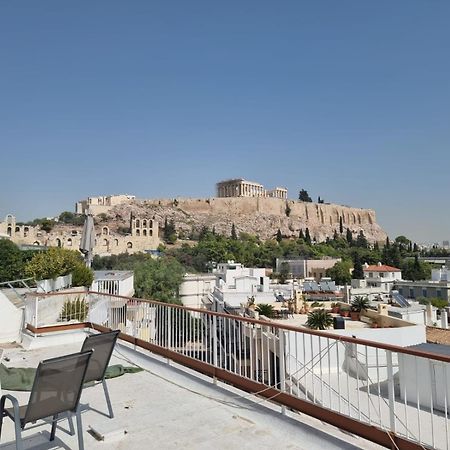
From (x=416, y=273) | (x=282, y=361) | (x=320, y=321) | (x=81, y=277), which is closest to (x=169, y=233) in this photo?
(x=416, y=273)

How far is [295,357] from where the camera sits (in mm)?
4758

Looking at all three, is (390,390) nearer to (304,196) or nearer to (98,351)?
(98,351)

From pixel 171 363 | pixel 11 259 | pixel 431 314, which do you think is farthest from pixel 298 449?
pixel 431 314

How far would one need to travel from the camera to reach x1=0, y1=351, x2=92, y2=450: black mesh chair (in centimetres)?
217

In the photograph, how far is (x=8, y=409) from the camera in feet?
7.69

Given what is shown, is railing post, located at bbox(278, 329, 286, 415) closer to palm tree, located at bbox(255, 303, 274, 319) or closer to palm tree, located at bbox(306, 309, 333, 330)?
palm tree, located at bbox(306, 309, 333, 330)

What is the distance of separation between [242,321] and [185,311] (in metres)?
1.30

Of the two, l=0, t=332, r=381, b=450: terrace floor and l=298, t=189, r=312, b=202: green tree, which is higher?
l=298, t=189, r=312, b=202: green tree

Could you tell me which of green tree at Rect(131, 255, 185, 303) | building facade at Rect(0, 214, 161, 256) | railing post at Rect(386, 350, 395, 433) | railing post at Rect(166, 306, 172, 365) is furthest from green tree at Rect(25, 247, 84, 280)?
building facade at Rect(0, 214, 161, 256)

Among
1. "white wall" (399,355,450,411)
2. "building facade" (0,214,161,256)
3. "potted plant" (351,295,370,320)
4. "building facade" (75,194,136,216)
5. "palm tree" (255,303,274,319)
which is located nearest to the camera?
"white wall" (399,355,450,411)

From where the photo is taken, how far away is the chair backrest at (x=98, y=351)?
293 cm

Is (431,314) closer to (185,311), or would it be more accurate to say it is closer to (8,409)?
(185,311)

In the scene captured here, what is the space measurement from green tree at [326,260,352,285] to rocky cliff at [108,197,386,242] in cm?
3759

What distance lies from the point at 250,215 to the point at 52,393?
102 metres
